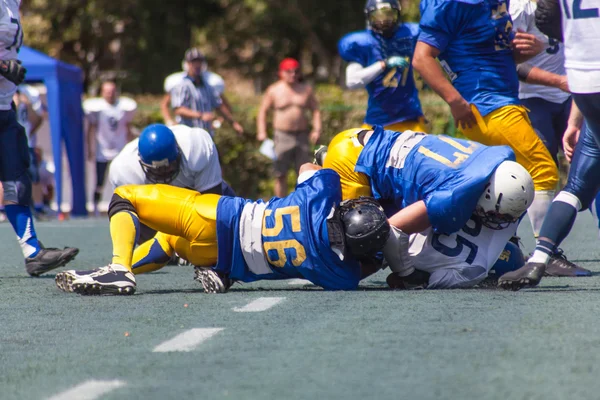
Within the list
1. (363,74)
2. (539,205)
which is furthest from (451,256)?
(363,74)

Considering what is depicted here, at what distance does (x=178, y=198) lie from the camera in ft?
17.1

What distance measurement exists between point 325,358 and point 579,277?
283cm

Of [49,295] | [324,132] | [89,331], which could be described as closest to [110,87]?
[324,132]

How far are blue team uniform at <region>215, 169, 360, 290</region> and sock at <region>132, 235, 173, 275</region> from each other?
50 cm

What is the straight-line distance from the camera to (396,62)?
26.0 ft

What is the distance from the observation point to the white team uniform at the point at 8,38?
21.2 ft

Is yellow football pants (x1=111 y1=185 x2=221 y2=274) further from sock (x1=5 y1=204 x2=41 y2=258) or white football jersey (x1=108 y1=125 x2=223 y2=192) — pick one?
sock (x1=5 y1=204 x2=41 y2=258)

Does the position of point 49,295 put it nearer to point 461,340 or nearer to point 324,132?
point 461,340

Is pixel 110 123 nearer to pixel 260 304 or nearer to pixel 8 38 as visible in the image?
pixel 8 38

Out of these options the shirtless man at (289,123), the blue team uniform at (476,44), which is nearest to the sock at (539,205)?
the blue team uniform at (476,44)

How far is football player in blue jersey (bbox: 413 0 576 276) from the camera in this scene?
5969 mm

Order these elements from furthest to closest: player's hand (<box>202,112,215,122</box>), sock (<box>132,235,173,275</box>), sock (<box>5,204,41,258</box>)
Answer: player's hand (<box>202,112,215,122</box>) < sock (<box>5,204,41,258</box>) < sock (<box>132,235,173,275</box>)

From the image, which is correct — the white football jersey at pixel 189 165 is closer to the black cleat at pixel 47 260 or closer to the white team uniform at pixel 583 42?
the black cleat at pixel 47 260

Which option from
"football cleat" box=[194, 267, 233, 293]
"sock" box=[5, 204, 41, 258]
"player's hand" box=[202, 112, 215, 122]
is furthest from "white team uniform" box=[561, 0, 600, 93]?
"player's hand" box=[202, 112, 215, 122]
